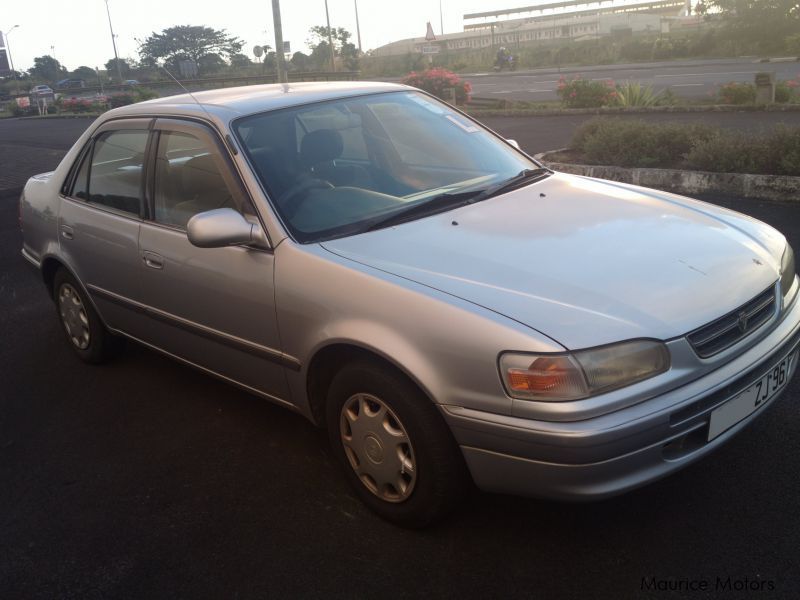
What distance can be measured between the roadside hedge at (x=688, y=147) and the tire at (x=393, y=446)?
6.34 meters

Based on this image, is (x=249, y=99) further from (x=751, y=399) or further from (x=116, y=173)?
(x=751, y=399)

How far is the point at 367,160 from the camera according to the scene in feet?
12.8

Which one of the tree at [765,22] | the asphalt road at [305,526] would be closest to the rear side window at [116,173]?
the asphalt road at [305,526]

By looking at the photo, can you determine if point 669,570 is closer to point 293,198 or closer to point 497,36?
point 293,198

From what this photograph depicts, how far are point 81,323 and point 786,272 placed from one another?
13.0ft

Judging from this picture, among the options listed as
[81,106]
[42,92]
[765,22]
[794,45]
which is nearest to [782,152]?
[794,45]

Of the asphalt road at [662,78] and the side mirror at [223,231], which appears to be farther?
the asphalt road at [662,78]

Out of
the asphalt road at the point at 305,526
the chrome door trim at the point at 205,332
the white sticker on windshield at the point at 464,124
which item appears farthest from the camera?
the white sticker on windshield at the point at 464,124

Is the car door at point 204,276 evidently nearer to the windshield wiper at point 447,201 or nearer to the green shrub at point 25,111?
the windshield wiper at point 447,201

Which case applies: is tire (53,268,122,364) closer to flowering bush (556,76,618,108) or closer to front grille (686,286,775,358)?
front grille (686,286,775,358)

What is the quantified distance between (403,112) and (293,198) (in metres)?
1.08

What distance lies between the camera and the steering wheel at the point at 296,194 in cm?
342

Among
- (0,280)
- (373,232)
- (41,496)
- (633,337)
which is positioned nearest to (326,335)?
(373,232)

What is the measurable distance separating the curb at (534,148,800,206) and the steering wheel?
18.8ft
